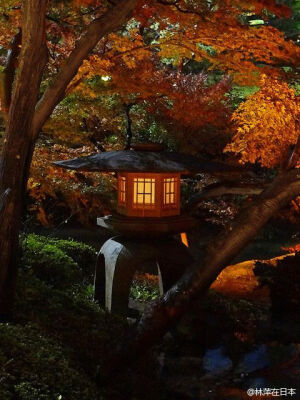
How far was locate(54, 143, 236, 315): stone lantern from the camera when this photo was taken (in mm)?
10023

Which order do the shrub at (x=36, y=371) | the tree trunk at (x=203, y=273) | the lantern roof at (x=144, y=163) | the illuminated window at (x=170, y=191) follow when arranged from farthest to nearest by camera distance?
the illuminated window at (x=170, y=191)
the lantern roof at (x=144, y=163)
the tree trunk at (x=203, y=273)
the shrub at (x=36, y=371)

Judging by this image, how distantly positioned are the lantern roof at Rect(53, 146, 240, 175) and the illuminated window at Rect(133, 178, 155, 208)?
50cm

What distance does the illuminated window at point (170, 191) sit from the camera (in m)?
10.3

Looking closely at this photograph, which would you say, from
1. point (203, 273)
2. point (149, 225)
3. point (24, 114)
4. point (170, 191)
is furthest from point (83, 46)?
point (203, 273)

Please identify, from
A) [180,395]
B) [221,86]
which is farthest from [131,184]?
[221,86]

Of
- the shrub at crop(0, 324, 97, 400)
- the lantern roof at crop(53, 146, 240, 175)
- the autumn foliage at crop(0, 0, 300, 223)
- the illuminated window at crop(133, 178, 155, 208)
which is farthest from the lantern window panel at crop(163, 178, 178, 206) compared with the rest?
the shrub at crop(0, 324, 97, 400)

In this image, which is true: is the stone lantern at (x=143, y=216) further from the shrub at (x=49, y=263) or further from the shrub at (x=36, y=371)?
the shrub at (x=36, y=371)

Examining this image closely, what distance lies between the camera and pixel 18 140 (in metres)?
7.41

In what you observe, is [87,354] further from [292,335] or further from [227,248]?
[292,335]

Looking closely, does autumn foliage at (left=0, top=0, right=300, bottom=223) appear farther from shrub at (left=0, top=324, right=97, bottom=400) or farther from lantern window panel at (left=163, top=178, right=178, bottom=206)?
shrub at (left=0, top=324, right=97, bottom=400)

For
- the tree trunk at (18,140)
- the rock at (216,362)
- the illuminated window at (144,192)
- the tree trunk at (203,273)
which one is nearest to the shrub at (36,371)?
the tree trunk at (203,273)

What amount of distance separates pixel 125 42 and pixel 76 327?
7.57m

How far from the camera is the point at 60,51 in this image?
12.8 m

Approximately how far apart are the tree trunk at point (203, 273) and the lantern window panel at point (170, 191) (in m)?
2.01
